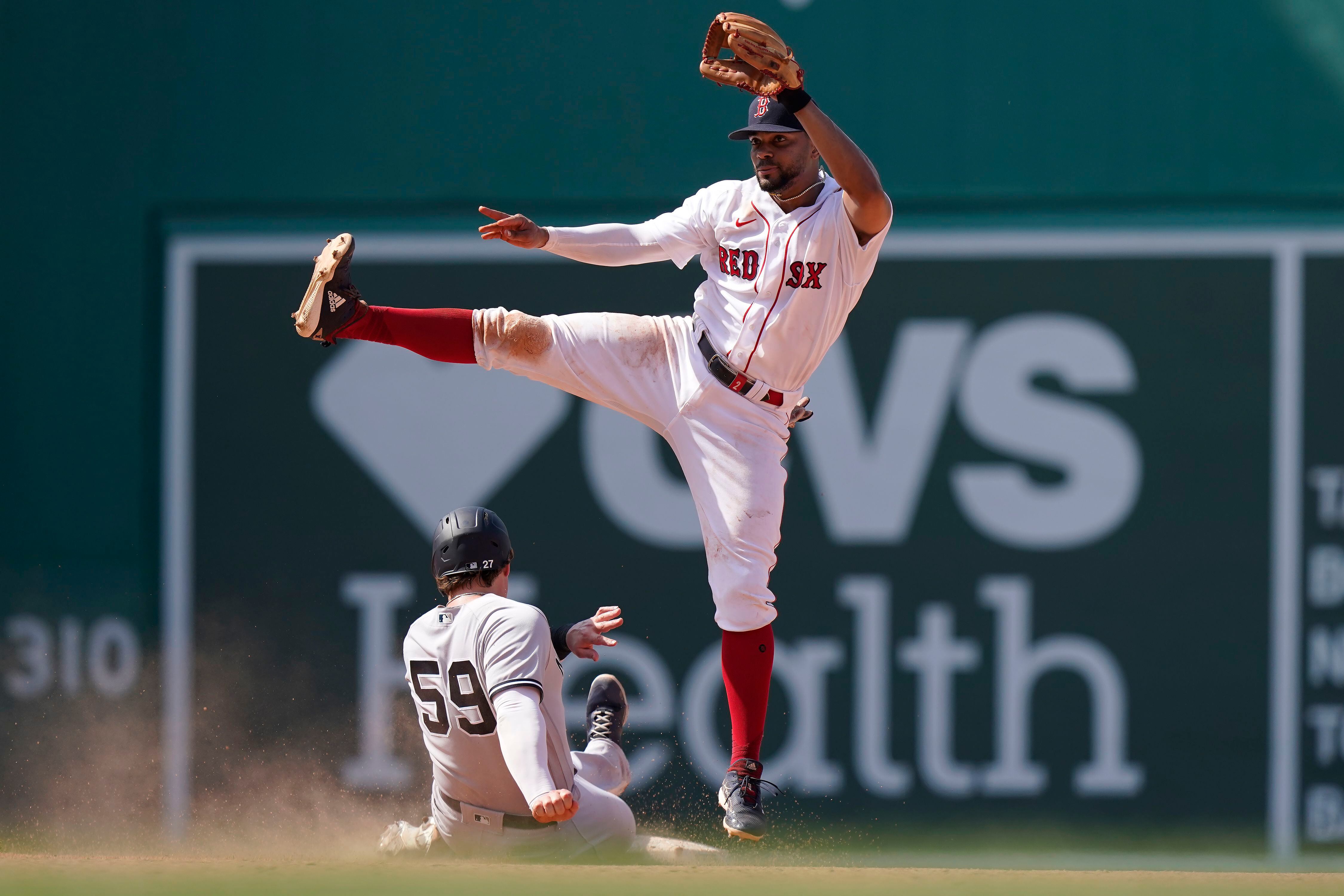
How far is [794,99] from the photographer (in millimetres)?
3256

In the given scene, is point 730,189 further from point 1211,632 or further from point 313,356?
point 1211,632

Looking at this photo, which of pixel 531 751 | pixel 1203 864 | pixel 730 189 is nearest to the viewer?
pixel 531 751

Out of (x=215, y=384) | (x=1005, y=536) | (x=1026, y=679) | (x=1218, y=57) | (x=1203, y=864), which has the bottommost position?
(x=1203, y=864)

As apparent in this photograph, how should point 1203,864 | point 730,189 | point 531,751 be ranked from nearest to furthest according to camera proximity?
point 531,751 < point 730,189 < point 1203,864

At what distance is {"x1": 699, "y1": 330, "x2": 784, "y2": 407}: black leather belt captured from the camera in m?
3.67

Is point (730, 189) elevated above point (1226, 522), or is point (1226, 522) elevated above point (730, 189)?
point (730, 189)

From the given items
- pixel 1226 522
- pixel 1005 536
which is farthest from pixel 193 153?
pixel 1226 522

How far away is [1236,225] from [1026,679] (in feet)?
7.21

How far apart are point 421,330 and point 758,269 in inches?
35.2

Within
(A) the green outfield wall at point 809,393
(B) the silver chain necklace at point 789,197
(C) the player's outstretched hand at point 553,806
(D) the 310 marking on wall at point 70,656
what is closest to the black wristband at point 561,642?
(C) the player's outstretched hand at point 553,806

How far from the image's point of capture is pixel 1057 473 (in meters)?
6.16

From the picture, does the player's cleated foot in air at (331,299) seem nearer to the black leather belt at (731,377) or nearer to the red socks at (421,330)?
the red socks at (421,330)

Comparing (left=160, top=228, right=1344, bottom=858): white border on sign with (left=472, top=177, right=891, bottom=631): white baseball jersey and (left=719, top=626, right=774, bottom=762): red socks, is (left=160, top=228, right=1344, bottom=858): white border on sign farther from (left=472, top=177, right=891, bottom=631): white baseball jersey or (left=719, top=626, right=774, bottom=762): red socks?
(left=719, top=626, right=774, bottom=762): red socks

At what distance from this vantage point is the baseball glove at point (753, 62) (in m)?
3.23
